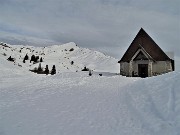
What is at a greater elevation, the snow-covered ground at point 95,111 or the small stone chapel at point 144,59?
the small stone chapel at point 144,59

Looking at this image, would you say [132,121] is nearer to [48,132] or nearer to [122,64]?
[48,132]

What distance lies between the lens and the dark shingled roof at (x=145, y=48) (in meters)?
35.3

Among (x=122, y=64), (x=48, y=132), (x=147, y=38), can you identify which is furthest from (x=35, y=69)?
(x=48, y=132)

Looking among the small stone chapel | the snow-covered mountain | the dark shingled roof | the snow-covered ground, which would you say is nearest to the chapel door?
the small stone chapel

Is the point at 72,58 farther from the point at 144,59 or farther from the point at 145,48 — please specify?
the point at 144,59

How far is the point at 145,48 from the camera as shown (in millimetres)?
36094

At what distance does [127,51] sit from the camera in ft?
124

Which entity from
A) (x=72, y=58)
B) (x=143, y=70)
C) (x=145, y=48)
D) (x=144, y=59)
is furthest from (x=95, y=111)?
(x=72, y=58)

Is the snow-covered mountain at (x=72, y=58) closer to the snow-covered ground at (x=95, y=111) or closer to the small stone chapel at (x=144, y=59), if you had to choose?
the small stone chapel at (x=144, y=59)

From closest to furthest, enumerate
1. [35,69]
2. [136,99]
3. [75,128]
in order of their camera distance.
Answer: [75,128]
[136,99]
[35,69]

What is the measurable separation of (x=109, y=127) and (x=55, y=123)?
2222 mm

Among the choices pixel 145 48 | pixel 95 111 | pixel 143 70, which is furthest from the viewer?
pixel 143 70

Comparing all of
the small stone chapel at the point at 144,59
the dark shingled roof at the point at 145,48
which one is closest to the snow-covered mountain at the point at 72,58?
the dark shingled roof at the point at 145,48

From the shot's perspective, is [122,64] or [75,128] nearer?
[75,128]
